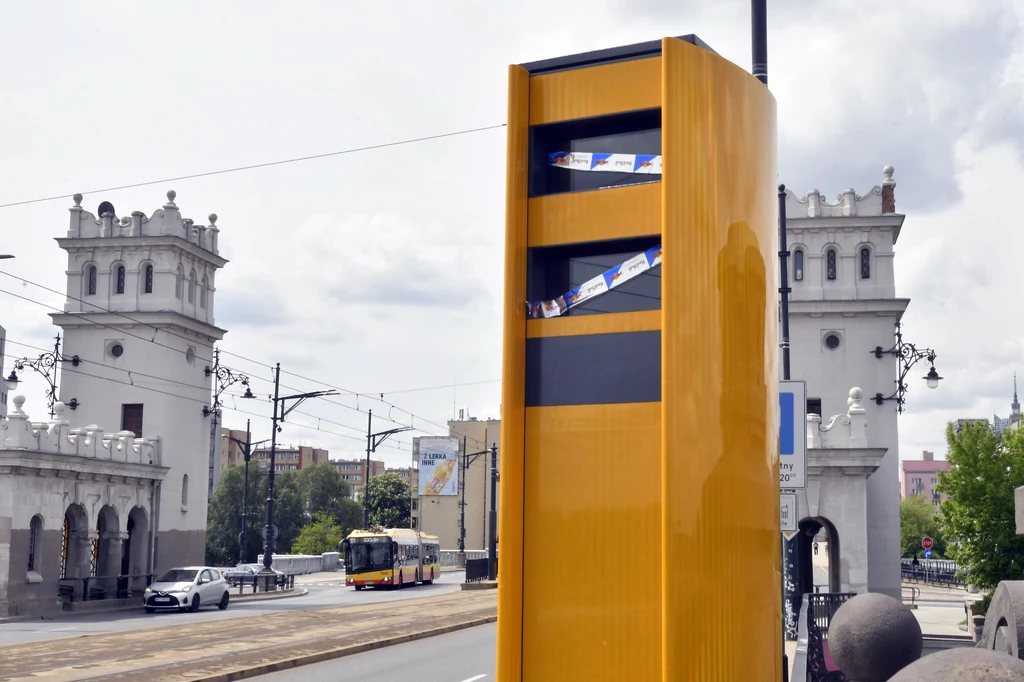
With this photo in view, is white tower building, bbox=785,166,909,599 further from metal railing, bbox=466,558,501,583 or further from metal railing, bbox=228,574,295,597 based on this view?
metal railing, bbox=228,574,295,597

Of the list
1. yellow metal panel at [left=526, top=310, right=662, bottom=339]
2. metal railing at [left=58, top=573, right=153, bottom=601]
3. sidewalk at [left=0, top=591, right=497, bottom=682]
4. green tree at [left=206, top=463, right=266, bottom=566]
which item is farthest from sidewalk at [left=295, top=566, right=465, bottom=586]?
yellow metal panel at [left=526, top=310, right=662, bottom=339]

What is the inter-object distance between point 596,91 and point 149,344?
4054 cm

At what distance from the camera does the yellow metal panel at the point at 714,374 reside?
5.88 metres

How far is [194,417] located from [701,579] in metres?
42.6

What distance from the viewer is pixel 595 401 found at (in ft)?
20.2

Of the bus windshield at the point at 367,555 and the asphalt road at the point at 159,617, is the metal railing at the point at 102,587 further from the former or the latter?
the bus windshield at the point at 367,555

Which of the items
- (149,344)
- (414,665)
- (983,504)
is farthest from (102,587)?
(983,504)

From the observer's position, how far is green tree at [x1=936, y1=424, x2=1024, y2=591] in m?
28.5

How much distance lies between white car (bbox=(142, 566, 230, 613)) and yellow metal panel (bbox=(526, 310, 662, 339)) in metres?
33.0

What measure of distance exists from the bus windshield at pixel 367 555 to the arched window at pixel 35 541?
62.6 feet

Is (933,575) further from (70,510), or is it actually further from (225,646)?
(225,646)

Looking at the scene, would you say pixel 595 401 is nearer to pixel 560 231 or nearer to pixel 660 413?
pixel 660 413

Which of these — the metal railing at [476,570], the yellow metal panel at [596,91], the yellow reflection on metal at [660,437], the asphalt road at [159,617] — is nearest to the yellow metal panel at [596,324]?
the yellow reflection on metal at [660,437]

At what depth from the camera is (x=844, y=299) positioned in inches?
1486
